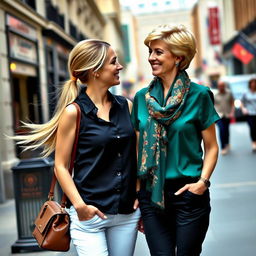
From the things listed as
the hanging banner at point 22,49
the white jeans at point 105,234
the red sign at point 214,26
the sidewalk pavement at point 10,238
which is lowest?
the sidewalk pavement at point 10,238

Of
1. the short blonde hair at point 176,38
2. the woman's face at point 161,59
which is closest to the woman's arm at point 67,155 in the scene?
the woman's face at point 161,59

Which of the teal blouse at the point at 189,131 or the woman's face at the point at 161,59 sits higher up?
the woman's face at the point at 161,59

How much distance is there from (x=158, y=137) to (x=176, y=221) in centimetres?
49

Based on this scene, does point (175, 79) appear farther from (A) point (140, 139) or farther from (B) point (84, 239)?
(B) point (84, 239)

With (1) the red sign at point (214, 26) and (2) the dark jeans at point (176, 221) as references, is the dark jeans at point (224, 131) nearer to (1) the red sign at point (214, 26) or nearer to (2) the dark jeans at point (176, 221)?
(2) the dark jeans at point (176, 221)

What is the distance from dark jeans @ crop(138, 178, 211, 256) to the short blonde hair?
72cm

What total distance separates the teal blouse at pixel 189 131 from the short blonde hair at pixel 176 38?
0.68 ft

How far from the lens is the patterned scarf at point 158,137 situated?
8.77 feet

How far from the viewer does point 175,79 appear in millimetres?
2814

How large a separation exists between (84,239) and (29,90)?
1152cm

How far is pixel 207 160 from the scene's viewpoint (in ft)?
9.19

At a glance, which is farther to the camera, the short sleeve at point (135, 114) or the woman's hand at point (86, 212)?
the short sleeve at point (135, 114)

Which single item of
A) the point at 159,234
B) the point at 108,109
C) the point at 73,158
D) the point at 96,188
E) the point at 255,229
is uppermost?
the point at 108,109

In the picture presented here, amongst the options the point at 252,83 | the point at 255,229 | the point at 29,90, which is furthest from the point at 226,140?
the point at 255,229
